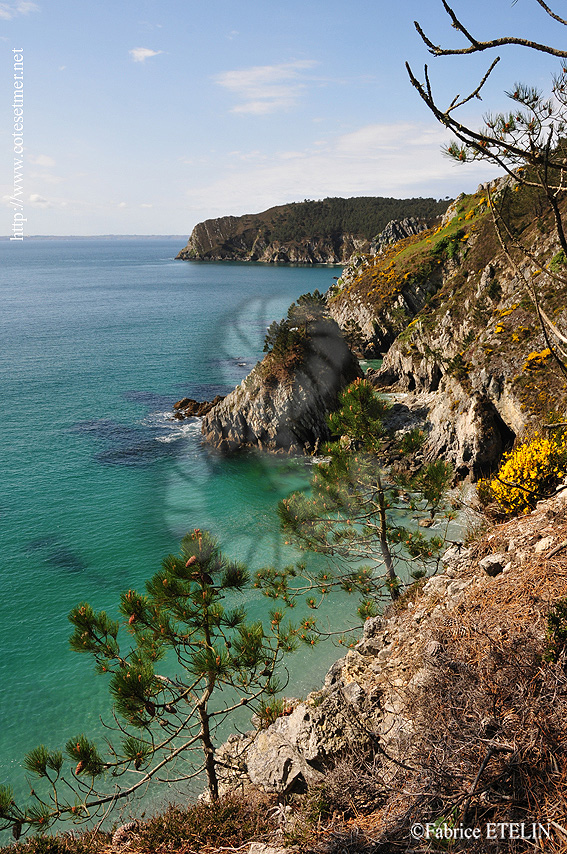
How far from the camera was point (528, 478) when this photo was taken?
1145cm

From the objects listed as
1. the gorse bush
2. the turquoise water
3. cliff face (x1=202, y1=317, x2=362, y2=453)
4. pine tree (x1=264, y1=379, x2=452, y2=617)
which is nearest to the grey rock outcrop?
the turquoise water

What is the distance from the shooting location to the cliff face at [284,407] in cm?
3603

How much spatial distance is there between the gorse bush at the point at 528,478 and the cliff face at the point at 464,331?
3824mm

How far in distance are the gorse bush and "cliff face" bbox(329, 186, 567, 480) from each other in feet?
12.5

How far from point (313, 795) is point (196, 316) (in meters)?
87.8

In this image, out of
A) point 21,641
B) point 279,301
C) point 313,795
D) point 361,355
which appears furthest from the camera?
point 279,301

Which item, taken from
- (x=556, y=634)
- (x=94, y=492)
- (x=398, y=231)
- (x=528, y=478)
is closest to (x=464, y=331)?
(x=94, y=492)

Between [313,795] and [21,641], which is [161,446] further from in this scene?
[313,795]

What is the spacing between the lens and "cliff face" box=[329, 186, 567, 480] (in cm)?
2723

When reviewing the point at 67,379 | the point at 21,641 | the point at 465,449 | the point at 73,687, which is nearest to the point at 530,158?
the point at 73,687

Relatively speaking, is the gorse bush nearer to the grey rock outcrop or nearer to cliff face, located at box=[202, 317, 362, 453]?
cliff face, located at box=[202, 317, 362, 453]

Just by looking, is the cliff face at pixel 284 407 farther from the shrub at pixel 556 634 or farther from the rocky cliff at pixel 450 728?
the shrub at pixel 556 634

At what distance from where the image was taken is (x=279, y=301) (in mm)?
104188

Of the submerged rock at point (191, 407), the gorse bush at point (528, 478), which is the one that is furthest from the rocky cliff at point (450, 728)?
the submerged rock at point (191, 407)
